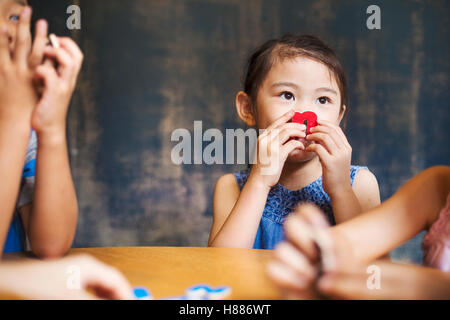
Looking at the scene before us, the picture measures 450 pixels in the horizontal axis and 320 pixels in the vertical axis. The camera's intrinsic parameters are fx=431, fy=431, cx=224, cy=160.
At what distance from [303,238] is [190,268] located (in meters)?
0.17

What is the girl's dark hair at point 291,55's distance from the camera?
998 mm

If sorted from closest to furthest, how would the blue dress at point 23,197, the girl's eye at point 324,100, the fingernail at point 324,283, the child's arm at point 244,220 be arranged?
the fingernail at point 324,283 → the blue dress at point 23,197 → the child's arm at point 244,220 → the girl's eye at point 324,100

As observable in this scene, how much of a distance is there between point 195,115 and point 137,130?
23cm

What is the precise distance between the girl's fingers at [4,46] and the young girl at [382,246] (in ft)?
1.20

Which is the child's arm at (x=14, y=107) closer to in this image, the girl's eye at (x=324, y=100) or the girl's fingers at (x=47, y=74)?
the girl's fingers at (x=47, y=74)

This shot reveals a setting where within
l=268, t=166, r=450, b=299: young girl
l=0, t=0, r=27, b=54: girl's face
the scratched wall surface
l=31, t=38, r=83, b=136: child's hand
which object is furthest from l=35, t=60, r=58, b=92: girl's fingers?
the scratched wall surface

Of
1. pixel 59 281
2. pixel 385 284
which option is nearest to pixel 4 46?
pixel 59 281

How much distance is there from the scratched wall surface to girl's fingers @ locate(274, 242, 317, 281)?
1068 mm

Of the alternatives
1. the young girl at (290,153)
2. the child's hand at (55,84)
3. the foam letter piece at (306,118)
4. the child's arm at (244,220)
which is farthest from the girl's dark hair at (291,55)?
the child's hand at (55,84)

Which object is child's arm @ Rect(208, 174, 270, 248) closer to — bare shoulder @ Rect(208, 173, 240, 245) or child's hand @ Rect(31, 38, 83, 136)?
bare shoulder @ Rect(208, 173, 240, 245)

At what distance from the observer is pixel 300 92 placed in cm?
92

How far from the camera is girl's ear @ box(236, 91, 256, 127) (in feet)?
3.59

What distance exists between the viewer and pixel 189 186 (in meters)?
1.63

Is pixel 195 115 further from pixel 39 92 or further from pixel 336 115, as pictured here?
pixel 39 92
